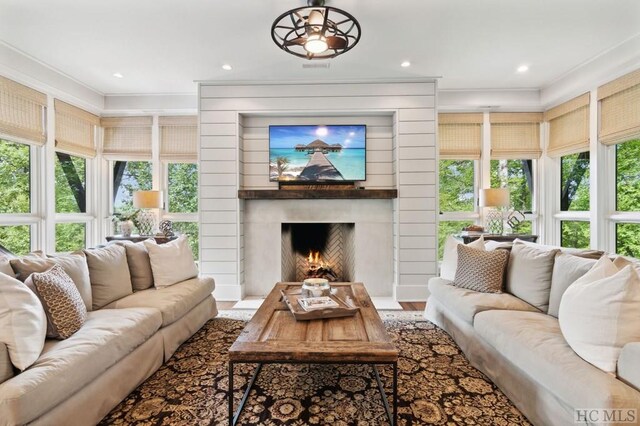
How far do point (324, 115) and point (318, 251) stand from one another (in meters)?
1.84


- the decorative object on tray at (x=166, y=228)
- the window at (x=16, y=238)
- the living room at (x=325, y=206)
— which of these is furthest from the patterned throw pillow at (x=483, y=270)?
the window at (x=16, y=238)

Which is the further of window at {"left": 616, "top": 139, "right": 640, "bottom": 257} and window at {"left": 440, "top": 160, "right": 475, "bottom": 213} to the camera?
window at {"left": 440, "top": 160, "right": 475, "bottom": 213}

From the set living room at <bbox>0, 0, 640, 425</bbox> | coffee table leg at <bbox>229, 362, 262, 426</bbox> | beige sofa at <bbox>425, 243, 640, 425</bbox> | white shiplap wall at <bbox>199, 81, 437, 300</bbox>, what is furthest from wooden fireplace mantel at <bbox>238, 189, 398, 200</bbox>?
coffee table leg at <bbox>229, 362, 262, 426</bbox>

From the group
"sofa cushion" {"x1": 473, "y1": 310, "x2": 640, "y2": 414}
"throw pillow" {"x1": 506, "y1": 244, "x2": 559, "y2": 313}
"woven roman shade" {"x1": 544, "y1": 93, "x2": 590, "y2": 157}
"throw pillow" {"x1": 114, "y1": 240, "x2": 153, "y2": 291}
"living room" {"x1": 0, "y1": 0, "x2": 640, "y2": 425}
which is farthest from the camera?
"woven roman shade" {"x1": 544, "y1": 93, "x2": 590, "y2": 157}

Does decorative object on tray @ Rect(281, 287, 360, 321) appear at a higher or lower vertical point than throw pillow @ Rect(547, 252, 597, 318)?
lower

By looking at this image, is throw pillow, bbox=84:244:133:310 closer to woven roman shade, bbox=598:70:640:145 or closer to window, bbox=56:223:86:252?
window, bbox=56:223:86:252

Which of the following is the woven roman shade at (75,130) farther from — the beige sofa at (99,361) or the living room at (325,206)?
the beige sofa at (99,361)

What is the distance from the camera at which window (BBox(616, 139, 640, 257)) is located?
3.40 meters

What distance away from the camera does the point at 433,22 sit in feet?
9.06

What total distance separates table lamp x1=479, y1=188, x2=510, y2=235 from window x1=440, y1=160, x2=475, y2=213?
27cm

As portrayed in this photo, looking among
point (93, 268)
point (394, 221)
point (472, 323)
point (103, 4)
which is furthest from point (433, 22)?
point (93, 268)

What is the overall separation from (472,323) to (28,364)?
2.50 metres

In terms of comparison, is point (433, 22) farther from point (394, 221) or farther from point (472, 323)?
point (472, 323)

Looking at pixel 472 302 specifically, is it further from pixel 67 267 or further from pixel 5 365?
pixel 67 267
